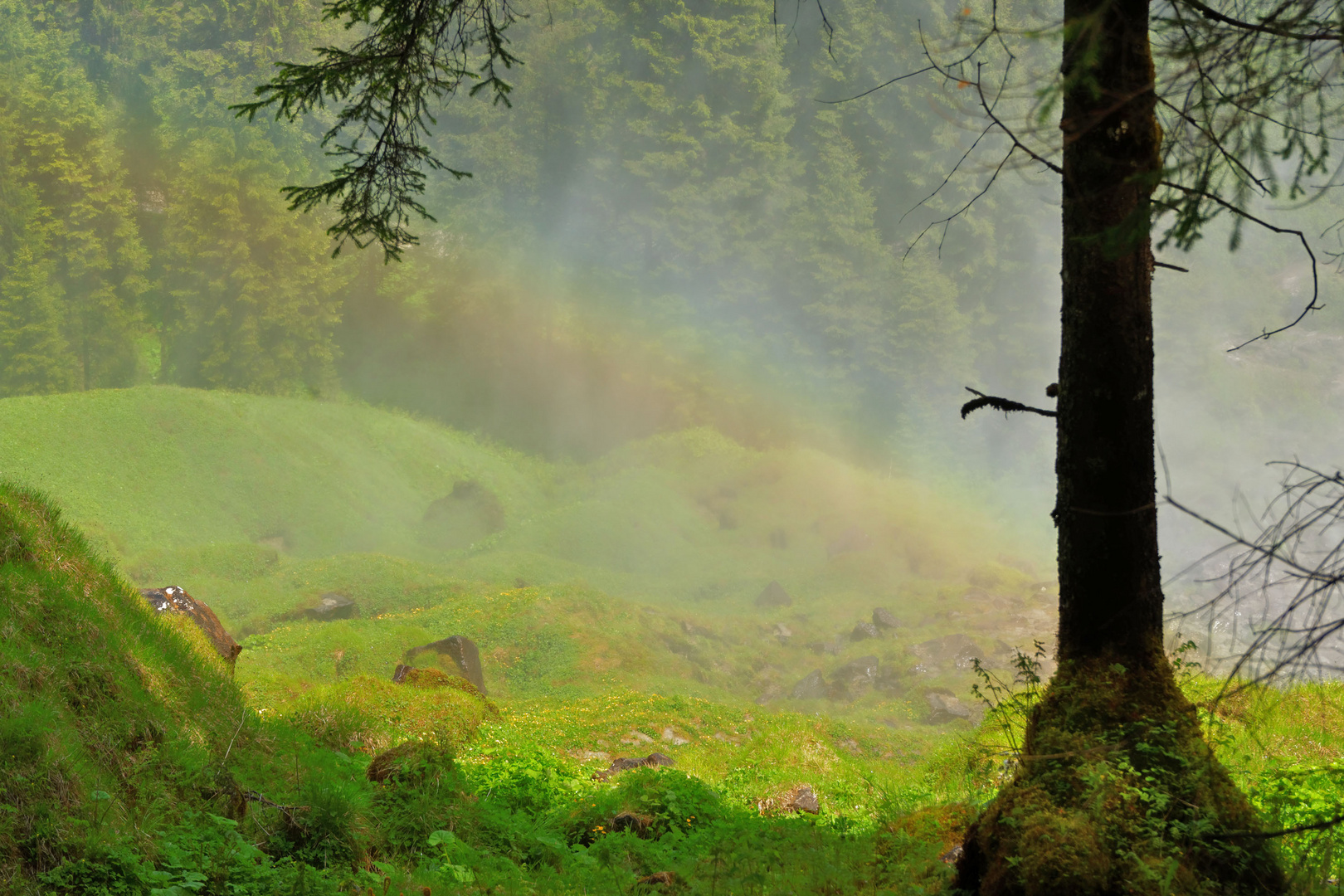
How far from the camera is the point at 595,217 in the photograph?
3975 cm

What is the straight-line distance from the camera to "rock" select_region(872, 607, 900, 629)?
2147 cm

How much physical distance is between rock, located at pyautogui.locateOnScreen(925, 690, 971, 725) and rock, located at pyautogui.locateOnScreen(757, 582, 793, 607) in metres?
7.63

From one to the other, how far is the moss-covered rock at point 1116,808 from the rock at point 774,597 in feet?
69.8

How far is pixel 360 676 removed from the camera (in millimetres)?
8891

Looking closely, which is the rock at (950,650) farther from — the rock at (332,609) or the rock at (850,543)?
the rock at (332,609)

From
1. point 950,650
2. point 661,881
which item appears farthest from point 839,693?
point 661,881

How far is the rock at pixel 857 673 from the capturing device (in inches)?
739

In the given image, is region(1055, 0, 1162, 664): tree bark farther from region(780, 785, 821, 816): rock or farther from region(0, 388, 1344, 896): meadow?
region(780, 785, 821, 816): rock

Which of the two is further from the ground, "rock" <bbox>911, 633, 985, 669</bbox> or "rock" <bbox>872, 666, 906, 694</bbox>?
"rock" <bbox>911, 633, 985, 669</bbox>

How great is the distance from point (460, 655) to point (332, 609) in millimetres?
5945

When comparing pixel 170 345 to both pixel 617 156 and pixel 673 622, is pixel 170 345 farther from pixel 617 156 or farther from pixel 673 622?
pixel 673 622

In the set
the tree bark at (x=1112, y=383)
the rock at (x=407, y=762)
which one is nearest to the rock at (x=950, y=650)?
the rock at (x=407, y=762)

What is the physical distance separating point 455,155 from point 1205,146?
41.0 metres

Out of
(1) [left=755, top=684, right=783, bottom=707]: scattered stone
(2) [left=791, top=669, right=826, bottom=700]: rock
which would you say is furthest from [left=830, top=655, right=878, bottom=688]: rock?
(1) [left=755, top=684, right=783, bottom=707]: scattered stone
